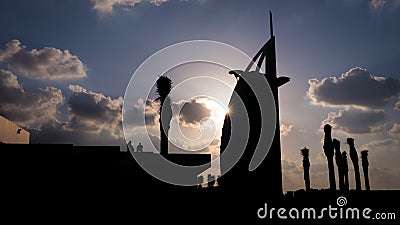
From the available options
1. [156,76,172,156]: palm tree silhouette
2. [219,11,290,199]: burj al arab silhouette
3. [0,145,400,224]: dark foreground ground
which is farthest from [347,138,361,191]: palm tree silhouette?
[156,76,172,156]: palm tree silhouette

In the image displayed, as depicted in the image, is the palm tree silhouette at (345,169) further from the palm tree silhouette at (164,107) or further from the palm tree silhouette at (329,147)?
the palm tree silhouette at (164,107)

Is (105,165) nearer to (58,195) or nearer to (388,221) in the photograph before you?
(58,195)

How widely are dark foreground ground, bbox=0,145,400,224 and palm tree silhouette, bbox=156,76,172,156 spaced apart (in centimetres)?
474

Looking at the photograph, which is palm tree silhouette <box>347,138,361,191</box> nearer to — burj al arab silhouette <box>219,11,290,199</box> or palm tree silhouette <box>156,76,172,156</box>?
burj al arab silhouette <box>219,11,290,199</box>

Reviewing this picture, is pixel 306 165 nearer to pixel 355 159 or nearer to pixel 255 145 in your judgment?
pixel 355 159

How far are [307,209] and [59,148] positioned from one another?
14.8 m

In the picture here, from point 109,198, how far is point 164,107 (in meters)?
11.2

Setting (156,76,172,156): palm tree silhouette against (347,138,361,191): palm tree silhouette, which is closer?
(156,76,172,156): palm tree silhouette

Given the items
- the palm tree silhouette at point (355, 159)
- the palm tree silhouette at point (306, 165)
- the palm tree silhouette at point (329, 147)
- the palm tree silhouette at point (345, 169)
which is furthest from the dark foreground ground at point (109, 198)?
the palm tree silhouette at point (306, 165)

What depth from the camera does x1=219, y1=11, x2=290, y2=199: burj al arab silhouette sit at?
2502 cm

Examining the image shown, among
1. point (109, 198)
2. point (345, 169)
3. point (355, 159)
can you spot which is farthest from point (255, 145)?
point (355, 159)

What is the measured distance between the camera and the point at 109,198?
2322cm

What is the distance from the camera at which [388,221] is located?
71.4 ft

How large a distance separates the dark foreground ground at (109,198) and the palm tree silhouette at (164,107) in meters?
4.74
